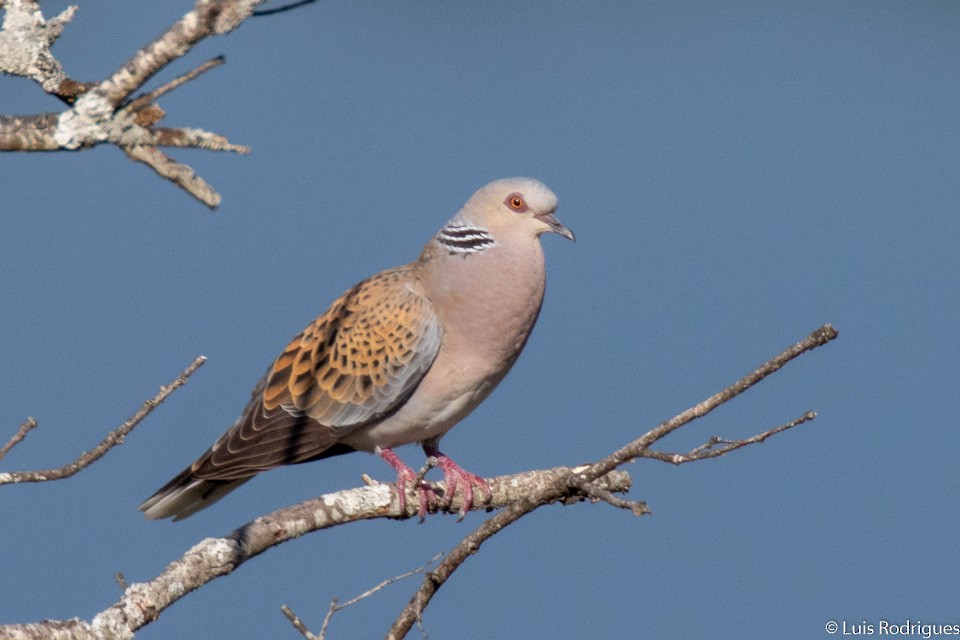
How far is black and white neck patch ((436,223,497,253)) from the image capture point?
390 centimetres

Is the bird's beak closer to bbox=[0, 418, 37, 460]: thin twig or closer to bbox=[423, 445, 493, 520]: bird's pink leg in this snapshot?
bbox=[423, 445, 493, 520]: bird's pink leg

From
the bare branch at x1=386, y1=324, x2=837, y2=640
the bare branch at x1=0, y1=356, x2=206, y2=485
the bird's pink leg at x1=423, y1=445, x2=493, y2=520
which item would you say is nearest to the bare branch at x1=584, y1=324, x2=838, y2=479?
the bare branch at x1=386, y1=324, x2=837, y2=640

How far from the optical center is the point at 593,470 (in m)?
2.53

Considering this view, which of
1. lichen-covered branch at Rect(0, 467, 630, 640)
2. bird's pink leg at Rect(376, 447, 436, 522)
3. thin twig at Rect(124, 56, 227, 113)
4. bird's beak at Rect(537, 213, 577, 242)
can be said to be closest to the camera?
thin twig at Rect(124, 56, 227, 113)

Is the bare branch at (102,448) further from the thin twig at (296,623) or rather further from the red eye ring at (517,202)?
the red eye ring at (517,202)

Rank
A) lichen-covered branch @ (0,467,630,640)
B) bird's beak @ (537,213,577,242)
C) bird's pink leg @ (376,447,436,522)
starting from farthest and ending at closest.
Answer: bird's beak @ (537,213,577,242) → bird's pink leg @ (376,447,436,522) → lichen-covered branch @ (0,467,630,640)

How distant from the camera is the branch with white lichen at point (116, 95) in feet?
5.74

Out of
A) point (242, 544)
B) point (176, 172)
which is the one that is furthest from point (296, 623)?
point (176, 172)

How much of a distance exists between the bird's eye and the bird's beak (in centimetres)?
6

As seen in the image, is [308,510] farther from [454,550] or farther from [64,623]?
[64,623]

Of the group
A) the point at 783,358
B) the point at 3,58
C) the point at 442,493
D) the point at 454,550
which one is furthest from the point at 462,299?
the point at 3,58

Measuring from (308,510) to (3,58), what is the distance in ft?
5.18

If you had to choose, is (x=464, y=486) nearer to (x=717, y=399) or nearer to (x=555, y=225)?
(x=555, y=225)

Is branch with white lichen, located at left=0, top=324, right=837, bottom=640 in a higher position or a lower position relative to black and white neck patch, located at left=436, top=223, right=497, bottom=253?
lower
